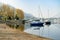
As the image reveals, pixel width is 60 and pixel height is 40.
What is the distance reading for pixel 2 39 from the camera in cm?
806

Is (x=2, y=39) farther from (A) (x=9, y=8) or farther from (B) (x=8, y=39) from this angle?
(A) (x=9, y=8)

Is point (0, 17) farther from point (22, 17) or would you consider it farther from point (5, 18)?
point (22, 17)

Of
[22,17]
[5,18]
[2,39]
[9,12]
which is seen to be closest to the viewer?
[2,39]

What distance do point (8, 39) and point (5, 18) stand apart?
23123mm

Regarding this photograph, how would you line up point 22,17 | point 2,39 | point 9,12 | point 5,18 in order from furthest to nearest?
point 22,17, point 9,12, point 5,18, point 2,39

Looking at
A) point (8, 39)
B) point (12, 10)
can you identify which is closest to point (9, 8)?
point (12, 10)

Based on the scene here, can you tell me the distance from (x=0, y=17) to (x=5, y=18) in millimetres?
2212

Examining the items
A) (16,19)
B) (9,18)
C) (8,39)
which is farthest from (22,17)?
(8,39)

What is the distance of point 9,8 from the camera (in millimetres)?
33938

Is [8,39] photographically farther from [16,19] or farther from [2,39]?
[16,19]

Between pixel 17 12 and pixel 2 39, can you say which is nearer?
pixel 2 39

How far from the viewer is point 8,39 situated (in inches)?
322

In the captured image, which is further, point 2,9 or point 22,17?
point 22,17

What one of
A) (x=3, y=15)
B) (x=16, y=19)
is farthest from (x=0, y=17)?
(x=16, y=19)
